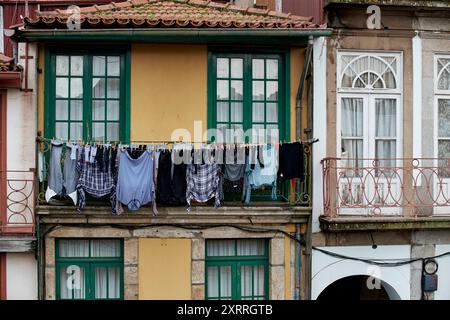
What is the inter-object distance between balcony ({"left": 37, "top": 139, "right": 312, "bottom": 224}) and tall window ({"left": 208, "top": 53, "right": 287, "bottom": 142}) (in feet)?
3.04

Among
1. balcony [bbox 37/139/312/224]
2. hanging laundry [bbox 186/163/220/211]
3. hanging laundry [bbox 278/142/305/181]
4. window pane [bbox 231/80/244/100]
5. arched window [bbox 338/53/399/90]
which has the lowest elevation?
balcony [bbox 37/139/312/224]

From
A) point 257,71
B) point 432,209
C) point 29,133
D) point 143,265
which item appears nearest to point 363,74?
point 257,71

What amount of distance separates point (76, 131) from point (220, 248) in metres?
3.32

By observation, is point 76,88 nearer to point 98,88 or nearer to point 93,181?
point 98,88

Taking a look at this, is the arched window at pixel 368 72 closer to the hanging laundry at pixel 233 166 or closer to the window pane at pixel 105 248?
the hanging laundry at pixel 233 166

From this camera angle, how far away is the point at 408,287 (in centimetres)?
1153

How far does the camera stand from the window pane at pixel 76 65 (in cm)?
1121

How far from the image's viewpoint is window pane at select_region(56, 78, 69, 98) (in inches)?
441

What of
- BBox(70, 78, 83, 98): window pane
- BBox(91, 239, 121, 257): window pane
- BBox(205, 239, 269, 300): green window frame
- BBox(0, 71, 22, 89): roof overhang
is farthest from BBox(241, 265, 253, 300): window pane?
BBox(0, 71, 22, 89): roof overhang

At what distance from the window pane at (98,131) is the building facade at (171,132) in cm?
2

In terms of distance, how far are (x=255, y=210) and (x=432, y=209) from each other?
333cm

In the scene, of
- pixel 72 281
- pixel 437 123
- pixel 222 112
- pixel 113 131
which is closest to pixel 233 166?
pixel 222 112

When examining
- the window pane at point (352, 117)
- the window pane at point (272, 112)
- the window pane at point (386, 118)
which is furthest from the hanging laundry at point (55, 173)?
the window pane at point (386, 118)

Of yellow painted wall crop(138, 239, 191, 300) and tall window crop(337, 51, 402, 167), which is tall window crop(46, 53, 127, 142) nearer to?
yellow painted wall crop(138, 239, 191, 300)
